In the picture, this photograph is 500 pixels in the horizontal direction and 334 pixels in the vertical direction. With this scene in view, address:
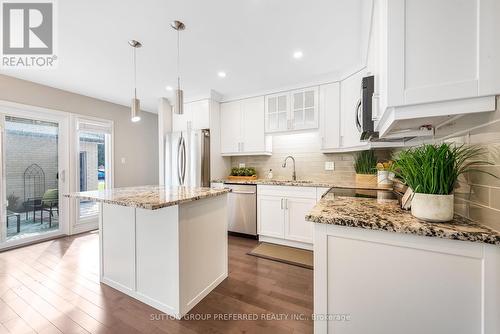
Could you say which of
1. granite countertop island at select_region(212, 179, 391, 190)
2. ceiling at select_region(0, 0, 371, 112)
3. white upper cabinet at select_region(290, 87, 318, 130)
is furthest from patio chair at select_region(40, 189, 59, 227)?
white upper cabinet at select_region(290, 87, 318, 130)

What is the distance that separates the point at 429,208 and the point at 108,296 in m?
2.46

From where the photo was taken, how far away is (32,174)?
10.6 ft

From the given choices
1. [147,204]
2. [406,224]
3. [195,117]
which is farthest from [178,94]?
[406,224]

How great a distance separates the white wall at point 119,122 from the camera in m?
3.06

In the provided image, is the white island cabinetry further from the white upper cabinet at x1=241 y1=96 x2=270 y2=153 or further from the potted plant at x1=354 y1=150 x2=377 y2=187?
the white upper cabinet at x1=241 y1=96 x2=270 y2=153

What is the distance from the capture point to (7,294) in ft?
6.28

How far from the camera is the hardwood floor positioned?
5.06 feet

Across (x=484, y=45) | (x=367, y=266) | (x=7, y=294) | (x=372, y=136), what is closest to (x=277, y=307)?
(x=367, y=266)

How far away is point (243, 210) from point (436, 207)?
8.64 feet

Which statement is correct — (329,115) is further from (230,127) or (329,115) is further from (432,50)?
(432,50)

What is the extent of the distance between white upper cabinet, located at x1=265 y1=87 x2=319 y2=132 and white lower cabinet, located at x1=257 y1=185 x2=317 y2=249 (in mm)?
983

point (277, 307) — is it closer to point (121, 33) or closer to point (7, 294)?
point (7, 294)

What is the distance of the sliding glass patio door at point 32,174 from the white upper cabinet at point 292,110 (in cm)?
341

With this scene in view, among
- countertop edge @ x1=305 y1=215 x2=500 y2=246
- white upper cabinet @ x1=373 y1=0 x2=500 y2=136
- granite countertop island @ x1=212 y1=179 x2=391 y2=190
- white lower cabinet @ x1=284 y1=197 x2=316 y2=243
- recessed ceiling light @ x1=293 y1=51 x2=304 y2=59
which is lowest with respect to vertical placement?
white lower cabinet @ x1=284 y1=197 x2=316 y2=243
